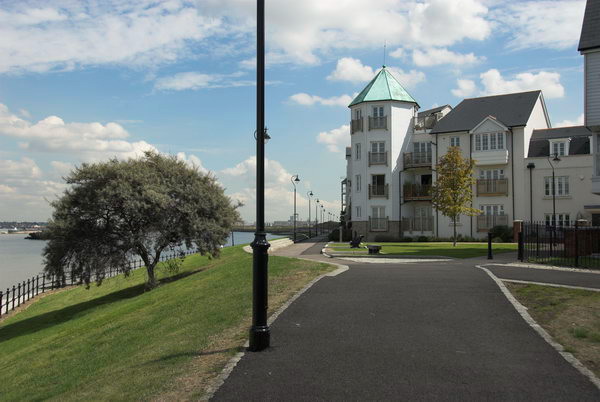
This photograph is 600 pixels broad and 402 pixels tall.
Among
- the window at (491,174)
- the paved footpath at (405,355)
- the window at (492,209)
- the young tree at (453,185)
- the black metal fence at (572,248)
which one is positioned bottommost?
the paved footpath at (405,355)

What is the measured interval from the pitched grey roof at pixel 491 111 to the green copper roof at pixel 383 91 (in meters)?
4.27

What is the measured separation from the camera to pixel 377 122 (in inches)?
1882

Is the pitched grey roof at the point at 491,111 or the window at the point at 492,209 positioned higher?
the pitched grey roof at the point at 491,111

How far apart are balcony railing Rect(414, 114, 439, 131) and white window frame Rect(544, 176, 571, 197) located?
11.9 meters

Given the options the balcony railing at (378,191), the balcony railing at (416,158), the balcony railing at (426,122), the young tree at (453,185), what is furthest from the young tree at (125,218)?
the balcony railing at (426,122)

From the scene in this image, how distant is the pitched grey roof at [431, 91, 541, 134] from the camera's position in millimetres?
43344

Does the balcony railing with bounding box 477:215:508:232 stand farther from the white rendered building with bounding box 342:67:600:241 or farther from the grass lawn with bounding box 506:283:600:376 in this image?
the grass lawn with bounding box 506:283:600:376

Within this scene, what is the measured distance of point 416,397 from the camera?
6121 mm

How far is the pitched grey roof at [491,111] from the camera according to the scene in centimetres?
4334

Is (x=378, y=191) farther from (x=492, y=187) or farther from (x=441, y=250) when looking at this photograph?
(x=441, y=250)

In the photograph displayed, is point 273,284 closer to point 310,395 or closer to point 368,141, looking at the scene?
point 310,395

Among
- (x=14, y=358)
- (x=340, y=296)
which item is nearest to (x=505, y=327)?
(x=340, y=296)

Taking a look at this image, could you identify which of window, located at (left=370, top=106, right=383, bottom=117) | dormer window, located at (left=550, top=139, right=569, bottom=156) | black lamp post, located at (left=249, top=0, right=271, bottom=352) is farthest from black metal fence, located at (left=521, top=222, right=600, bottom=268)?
window, located at (left=370, top=106, right=383, bottom=117)

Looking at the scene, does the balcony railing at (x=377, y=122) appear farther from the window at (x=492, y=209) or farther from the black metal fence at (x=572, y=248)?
the black metal fence at (x=572, y=248)
